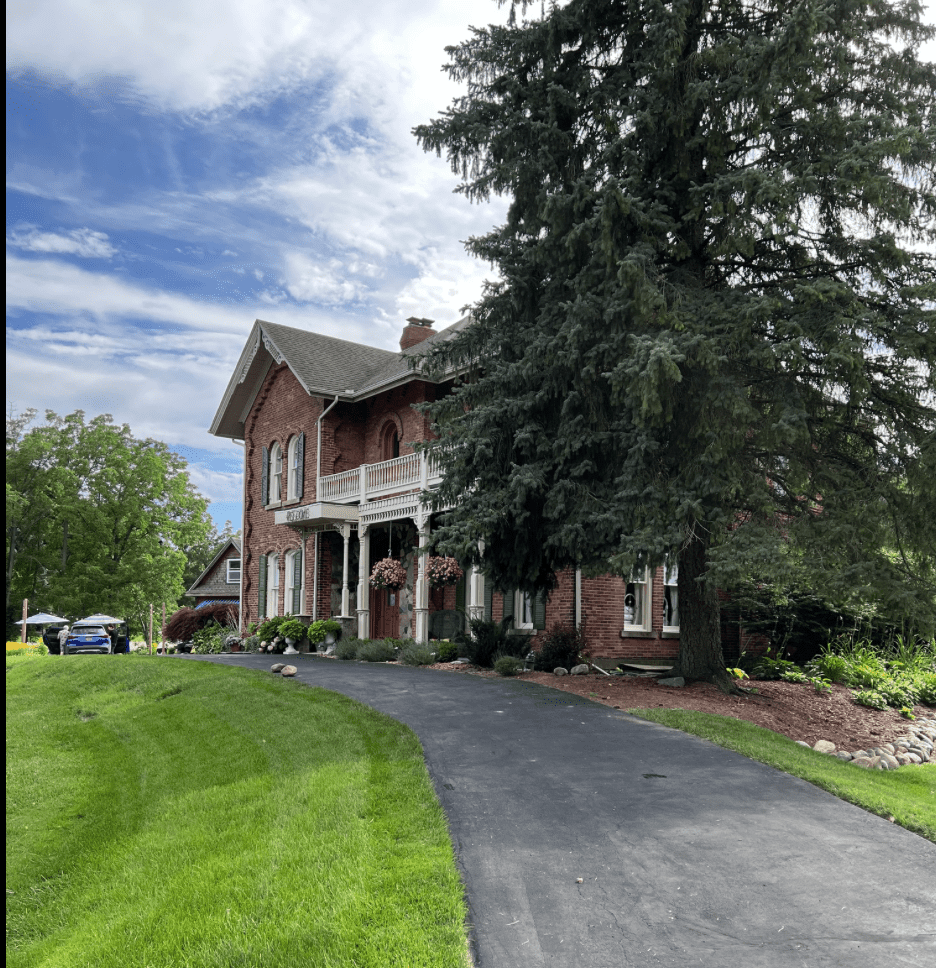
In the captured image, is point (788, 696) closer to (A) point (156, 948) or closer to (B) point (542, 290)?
(B) point (542, 290)

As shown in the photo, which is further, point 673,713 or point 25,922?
point 673,713

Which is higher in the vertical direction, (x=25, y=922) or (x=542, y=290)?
(x=542, y=290)

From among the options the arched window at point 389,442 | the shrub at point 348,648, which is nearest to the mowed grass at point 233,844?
the shrub at point 348,648

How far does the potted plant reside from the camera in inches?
921

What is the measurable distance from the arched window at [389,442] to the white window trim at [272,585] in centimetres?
540

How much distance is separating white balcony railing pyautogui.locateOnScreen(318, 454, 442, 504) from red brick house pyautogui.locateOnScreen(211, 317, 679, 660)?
3 cm

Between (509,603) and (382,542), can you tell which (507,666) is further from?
(382,542)

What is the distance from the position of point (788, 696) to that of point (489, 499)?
567cm

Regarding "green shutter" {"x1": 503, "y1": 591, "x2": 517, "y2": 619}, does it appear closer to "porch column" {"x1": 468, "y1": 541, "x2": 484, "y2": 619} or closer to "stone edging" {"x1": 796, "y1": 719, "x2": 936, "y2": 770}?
"porch column" {"x1": 468, "y1": 541, "x2": 484, "y2": 619}

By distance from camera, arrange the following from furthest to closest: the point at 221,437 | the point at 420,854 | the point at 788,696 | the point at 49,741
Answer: the point at 221,437, the point at 788,696, the point at 49,741, the point at 420,854

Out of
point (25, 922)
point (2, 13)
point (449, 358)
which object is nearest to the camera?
point (2, 13)

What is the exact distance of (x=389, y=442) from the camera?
82.6 ft

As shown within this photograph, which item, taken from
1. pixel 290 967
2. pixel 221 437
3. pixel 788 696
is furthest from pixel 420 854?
pixel 221 437

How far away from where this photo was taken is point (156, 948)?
520cm
